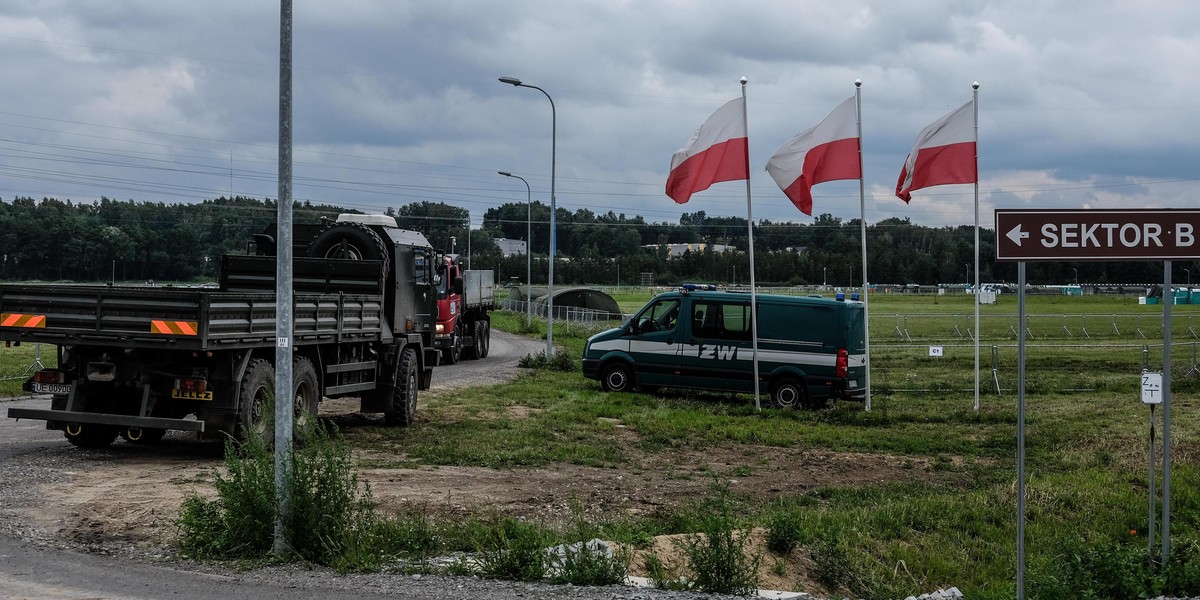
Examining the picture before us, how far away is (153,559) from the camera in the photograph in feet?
26.6

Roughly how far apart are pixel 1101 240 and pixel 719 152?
43.4ft

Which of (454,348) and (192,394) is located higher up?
(192,394)

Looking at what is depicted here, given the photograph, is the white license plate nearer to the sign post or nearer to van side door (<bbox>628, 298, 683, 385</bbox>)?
the sign post

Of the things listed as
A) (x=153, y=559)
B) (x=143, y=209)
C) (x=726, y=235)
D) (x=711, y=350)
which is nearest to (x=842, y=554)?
(x=153, y=559)

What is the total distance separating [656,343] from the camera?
2189 cm

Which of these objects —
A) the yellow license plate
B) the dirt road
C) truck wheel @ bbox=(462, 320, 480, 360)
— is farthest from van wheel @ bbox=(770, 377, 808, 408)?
truck wheel @ bbox=(462, 320, 480, 360)

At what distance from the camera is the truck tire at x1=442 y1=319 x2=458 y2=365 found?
30203 millimetres

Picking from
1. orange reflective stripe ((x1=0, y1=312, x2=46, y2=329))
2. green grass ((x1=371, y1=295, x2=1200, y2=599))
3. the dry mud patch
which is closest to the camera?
green grass ((x1=371, y1=295, x2=1200, y2=599))

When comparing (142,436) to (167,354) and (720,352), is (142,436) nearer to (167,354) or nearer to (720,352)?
(167,354)

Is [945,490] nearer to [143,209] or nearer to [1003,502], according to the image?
[1003,502]

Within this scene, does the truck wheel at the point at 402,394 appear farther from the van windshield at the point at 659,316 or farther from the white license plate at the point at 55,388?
the van windshield at the point at 659,316

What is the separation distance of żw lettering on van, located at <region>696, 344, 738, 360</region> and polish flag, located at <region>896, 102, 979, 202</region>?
4.56 metres

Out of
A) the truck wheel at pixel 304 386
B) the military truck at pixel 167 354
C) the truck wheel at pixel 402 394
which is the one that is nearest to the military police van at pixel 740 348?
the truck wheel at pixel 402 394

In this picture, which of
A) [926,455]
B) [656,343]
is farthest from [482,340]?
[926,455]
